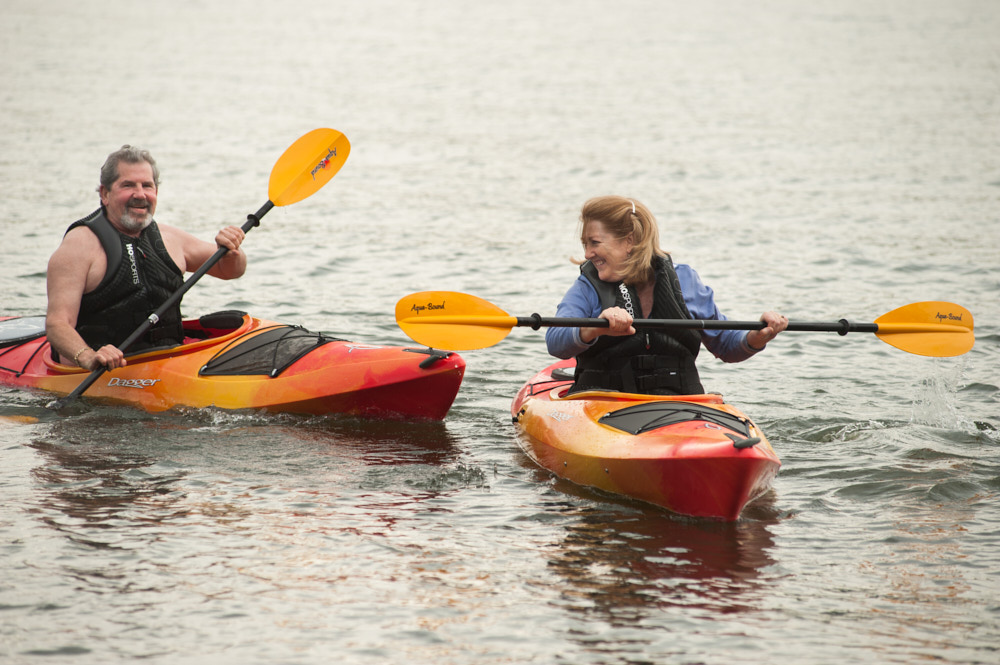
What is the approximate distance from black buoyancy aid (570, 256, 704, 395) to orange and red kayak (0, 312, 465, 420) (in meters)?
0.87

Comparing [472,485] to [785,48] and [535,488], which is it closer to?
[535,488]

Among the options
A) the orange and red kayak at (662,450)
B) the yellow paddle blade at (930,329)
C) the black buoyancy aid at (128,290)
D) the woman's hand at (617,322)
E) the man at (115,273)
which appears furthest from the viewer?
the black buoyancy aid at (128,290)

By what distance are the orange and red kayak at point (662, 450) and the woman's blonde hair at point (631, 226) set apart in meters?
0.51

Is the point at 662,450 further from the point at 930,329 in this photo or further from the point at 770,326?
the point at 930,329

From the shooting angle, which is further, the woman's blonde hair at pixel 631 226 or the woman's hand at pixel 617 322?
the woman's blonde hair at pixel 631 226

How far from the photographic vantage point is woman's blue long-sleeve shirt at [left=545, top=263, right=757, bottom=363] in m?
4.49

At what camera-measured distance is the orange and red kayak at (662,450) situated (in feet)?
13.1

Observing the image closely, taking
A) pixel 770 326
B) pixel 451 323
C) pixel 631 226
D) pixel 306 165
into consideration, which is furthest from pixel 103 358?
pixel 770 326

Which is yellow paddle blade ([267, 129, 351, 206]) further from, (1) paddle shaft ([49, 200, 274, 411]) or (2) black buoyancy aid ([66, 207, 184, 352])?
(2) black buoyancy aid ([66, 207, 184, 352])

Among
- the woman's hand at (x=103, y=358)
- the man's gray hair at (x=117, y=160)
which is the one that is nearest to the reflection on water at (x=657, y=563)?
the woman's hand at (x=103, y=358)

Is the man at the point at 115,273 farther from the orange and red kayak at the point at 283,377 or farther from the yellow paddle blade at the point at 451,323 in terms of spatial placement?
the yellow paddle blade at the point at 451,323

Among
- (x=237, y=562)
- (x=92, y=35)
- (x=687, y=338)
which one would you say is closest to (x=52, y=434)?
(x=237, y=562)

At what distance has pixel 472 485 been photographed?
15.2 ft

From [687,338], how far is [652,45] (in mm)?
22801
